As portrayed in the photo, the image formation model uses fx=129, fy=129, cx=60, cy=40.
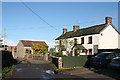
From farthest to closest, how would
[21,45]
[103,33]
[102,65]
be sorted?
[21,45] → [103,33] → [102,65]

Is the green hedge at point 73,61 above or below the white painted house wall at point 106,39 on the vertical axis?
below

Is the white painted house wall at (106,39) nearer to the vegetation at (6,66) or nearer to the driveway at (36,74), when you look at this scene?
the driveway at (36,74)

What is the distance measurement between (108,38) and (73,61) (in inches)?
498

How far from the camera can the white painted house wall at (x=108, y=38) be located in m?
23.7

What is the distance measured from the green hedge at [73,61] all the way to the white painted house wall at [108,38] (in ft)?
29.6

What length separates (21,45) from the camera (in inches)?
1839

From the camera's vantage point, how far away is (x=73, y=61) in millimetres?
15047

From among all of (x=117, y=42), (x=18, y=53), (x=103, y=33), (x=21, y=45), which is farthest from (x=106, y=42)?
(x=18, y=53)

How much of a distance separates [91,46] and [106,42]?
2.85 m

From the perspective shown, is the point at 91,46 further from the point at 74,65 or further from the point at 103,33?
the point at 74,65

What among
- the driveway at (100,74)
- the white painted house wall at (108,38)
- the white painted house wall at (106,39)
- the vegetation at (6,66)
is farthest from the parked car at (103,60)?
the white painted house wall at (108,38)

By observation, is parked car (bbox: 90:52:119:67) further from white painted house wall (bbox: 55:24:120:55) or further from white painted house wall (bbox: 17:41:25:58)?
white painted house wall (bbox: 17:41:25:58)

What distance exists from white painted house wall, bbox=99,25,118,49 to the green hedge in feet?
29.6

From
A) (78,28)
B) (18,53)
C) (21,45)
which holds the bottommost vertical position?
(18,53)
